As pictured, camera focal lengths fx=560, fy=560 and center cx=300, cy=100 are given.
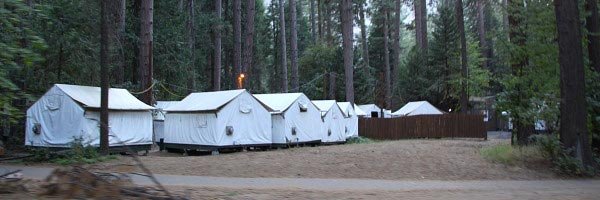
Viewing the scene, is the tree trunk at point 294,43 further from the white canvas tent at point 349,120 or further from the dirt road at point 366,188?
the dirt road at point 366,188

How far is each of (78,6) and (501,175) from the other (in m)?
22.7

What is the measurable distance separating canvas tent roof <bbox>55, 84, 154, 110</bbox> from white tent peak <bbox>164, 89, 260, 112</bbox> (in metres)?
1.95

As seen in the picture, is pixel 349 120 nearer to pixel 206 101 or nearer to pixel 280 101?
pixel 280 101

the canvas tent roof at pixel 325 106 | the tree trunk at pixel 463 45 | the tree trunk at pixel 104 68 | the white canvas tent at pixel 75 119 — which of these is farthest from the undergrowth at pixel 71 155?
the tree trunk at pixel 463 45

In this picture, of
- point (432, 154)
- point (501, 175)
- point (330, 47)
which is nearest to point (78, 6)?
point (432, 154)

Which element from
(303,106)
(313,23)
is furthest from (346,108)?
(313,23)

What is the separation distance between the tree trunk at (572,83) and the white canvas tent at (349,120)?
1922 cm

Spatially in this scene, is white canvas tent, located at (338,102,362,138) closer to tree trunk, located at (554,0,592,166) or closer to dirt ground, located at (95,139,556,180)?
dirt ground, located at (95,139,556,180)

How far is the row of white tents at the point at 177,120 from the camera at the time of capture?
21.9 meters

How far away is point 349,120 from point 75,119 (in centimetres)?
1789

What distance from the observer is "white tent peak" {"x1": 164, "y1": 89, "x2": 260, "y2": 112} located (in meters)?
24.1

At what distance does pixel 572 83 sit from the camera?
50.3 feet

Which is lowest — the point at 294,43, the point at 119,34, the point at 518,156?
the point at 518,156

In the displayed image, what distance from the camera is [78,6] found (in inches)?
1126
